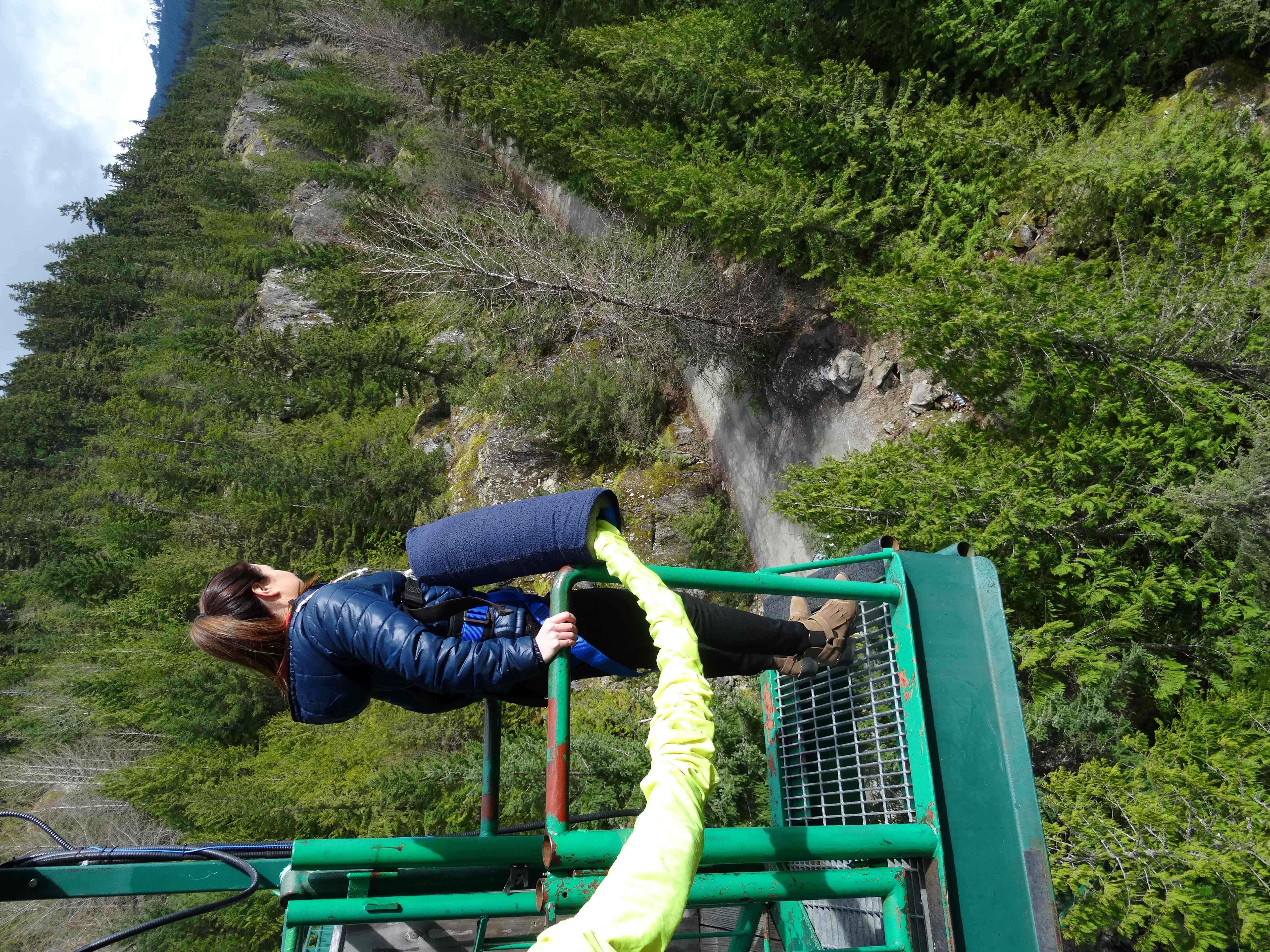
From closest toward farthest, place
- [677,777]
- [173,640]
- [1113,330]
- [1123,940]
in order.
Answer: [677,777] < [1113,330] < [1123,940] < [173,640]

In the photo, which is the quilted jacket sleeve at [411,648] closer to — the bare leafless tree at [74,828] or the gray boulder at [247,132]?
the bare leafless tree at [74,828]

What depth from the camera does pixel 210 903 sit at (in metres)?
2.22

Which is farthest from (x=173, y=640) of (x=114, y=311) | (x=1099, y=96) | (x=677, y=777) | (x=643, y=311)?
(x=114, y=311)

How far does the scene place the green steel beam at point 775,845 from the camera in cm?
190

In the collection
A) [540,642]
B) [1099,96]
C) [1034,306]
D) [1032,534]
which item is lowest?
[540,642]

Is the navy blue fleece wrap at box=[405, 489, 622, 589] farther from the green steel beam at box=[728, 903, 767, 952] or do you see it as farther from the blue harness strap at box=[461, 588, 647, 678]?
the green steel beam at box=[728, 903, 767, 952]

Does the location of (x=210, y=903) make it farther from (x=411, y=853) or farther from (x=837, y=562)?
(x=837, y=562)

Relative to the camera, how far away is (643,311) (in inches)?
323

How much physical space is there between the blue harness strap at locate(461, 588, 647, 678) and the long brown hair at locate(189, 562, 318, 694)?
2.32 ft

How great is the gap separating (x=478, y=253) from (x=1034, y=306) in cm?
603

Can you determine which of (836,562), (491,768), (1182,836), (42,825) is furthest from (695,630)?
(1182,836)

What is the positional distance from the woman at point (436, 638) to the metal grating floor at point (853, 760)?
0.17m

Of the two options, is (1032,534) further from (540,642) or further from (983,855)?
(540,642)

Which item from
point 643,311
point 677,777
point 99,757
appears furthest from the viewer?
point 99,757
